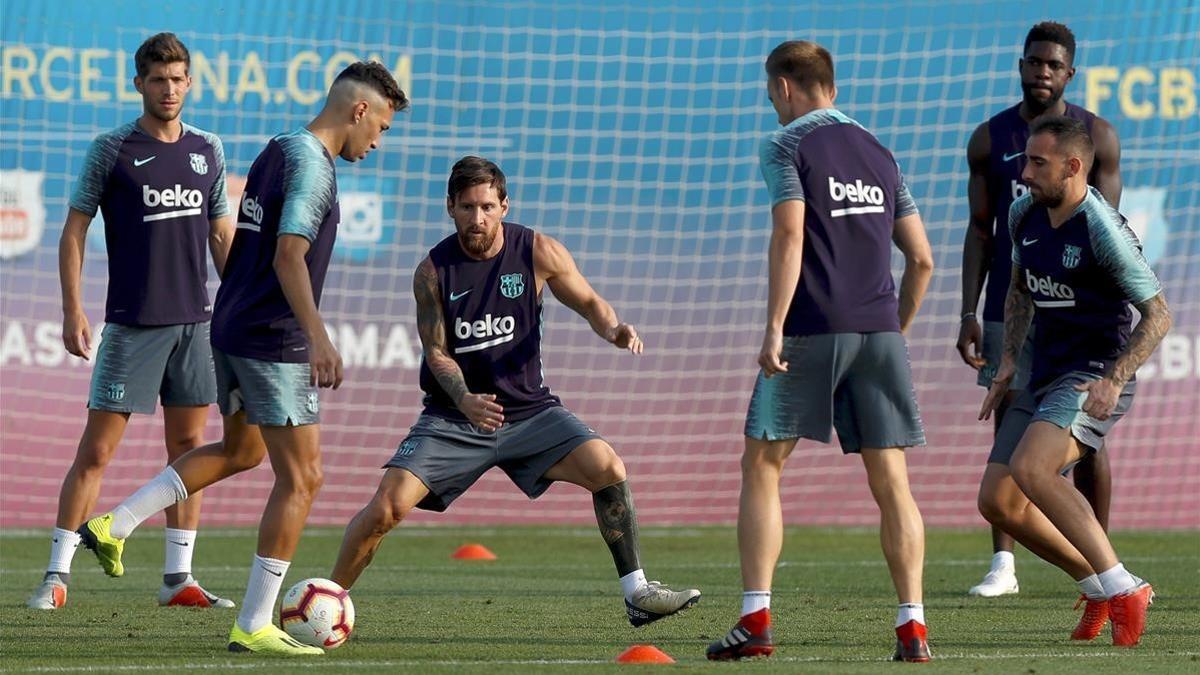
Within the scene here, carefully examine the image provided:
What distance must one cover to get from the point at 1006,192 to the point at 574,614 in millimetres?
2809

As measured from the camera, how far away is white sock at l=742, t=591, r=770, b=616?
615cm

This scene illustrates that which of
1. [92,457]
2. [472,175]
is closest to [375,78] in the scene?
[472,175]

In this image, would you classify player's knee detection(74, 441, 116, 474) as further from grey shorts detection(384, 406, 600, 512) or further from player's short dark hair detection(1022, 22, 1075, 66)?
player's short dark hair detection(1022, 22, 1075, 66)

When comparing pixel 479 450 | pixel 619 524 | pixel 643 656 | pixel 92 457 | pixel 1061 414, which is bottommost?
pixel 643 656

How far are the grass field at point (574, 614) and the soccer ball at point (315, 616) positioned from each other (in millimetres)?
85

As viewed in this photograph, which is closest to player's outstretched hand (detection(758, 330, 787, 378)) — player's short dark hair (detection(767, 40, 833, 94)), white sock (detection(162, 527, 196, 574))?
player's short dark hair (detection(767, 40, 833, 94))

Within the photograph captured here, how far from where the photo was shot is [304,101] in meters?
14.2

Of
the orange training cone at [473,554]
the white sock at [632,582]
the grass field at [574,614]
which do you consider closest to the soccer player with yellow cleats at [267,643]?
the grass field at [574,614]

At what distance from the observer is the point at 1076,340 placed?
679 centimetres

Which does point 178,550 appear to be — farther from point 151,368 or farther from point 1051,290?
point 1051,290

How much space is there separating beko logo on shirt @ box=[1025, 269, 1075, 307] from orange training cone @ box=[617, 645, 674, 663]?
190cm

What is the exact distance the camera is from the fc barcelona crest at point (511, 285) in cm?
690

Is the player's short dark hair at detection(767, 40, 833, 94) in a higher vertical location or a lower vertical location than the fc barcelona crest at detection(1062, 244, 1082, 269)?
higher

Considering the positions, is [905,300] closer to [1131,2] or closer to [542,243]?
[542,243]
